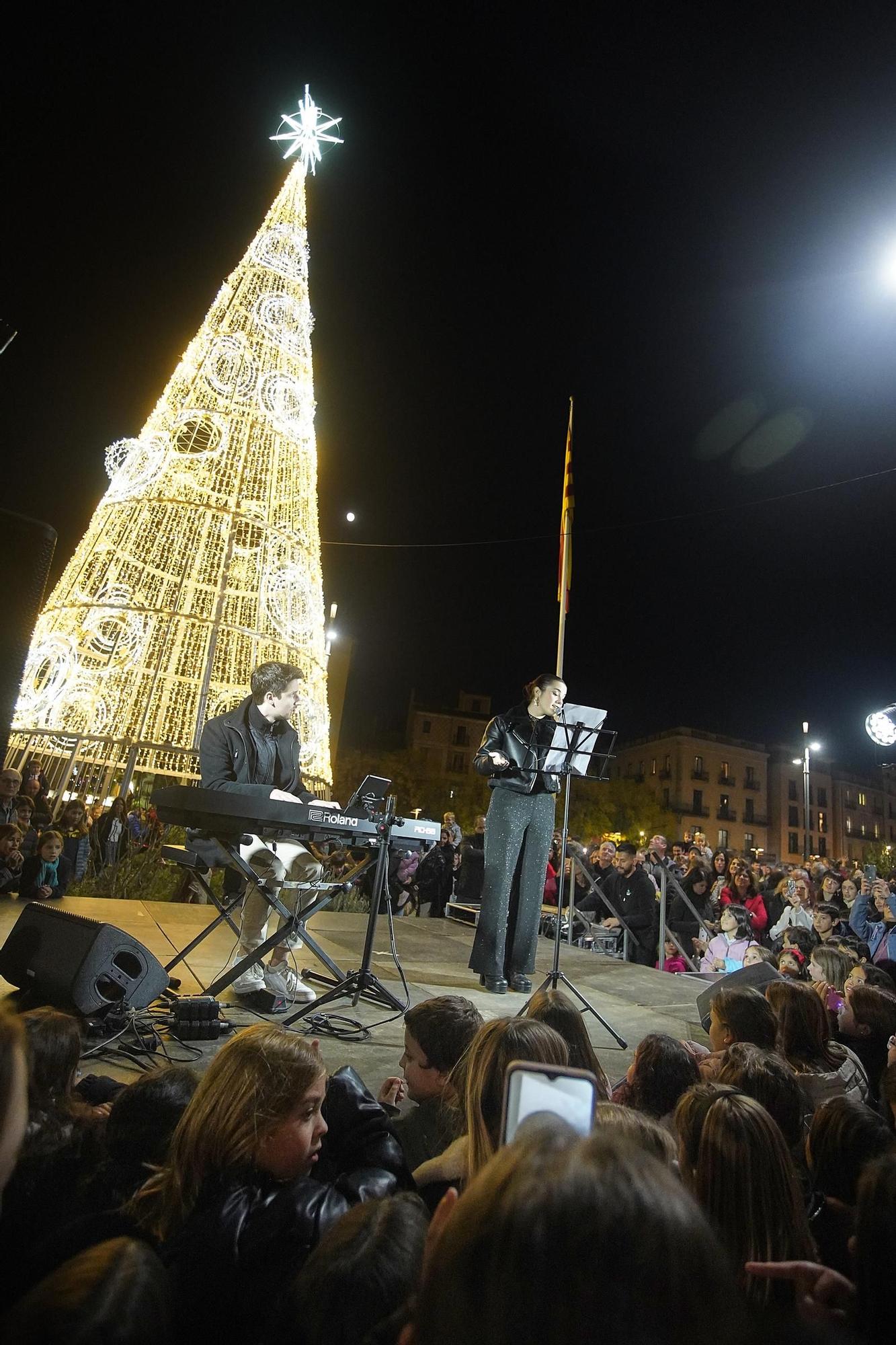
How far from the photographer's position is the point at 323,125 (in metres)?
13.2

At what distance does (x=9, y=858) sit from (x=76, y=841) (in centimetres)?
103

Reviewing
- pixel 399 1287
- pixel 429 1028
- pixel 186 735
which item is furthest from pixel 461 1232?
pixel 186 735

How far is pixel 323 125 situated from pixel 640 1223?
16.7 metres

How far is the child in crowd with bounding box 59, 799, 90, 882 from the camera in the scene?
7.90m

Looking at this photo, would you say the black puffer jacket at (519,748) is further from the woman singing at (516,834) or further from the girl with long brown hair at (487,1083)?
the girl with long brown hair at (487,1083)

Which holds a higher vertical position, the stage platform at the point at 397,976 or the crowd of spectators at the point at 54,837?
the crowd of spectators at the point at 54,837

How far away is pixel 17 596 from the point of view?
132 cm

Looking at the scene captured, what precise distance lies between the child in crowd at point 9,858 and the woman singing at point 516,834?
4.90 m

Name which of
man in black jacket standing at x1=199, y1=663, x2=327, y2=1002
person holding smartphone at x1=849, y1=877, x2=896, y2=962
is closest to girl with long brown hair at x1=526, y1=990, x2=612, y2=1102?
man in black jacket standing at x1=199, y1=663, x2=327, y2=1002


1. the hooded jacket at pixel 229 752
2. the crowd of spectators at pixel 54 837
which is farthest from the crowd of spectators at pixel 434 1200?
the crowd of spectators at pixel 54 837

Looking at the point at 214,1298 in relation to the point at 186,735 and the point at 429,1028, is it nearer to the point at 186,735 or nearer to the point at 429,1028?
the point at 429,1028

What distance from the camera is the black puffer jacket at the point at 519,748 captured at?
5.06m

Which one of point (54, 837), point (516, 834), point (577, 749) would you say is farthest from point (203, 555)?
point (577, 749)

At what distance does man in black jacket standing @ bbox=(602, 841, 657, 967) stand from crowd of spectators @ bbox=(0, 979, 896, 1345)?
574 centimetres
